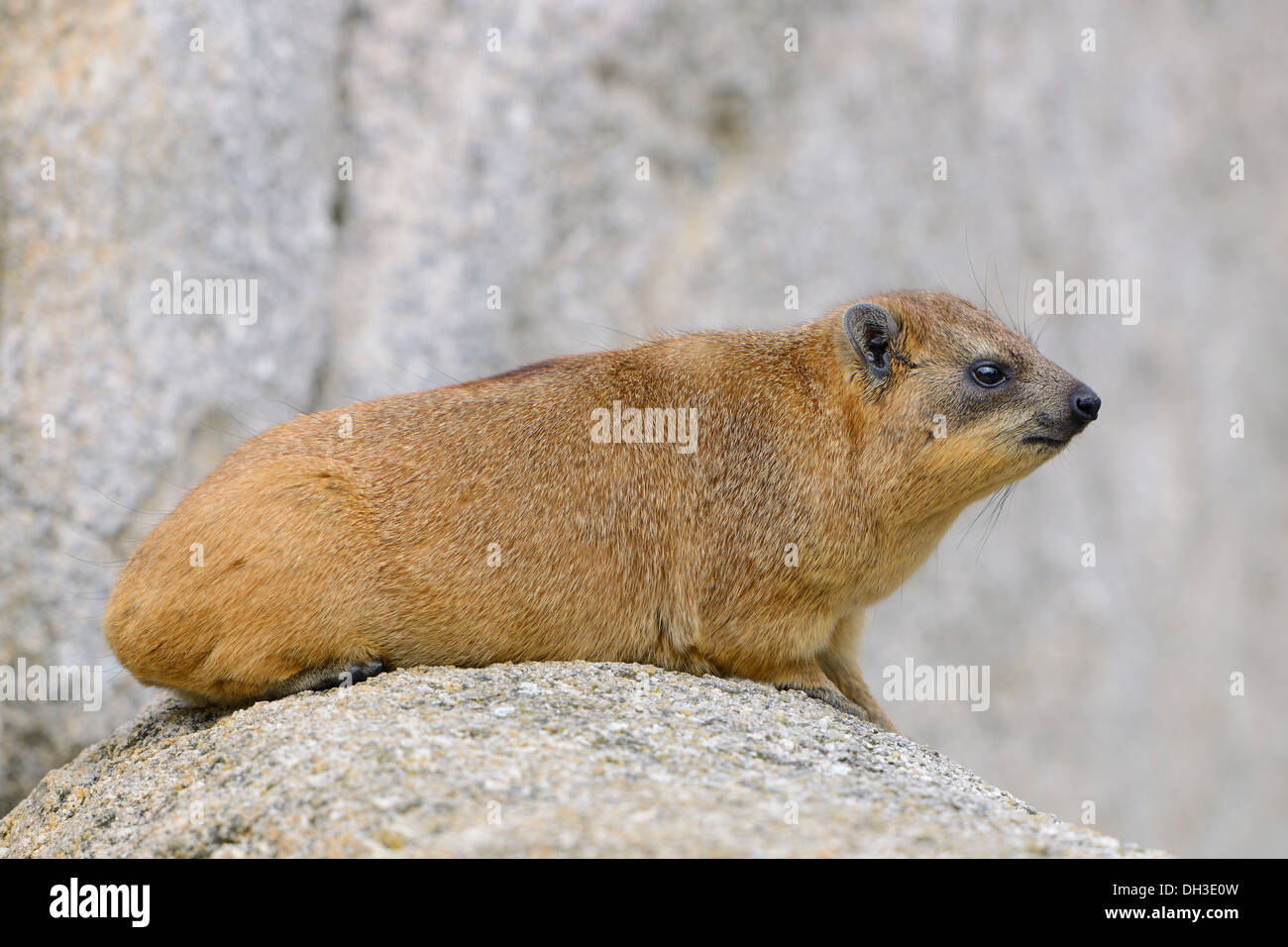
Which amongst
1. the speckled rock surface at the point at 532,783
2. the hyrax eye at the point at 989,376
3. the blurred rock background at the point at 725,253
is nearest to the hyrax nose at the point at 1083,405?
the hyrax eye at the point at 989,376

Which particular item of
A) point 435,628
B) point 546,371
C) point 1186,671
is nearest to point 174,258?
point 546,371

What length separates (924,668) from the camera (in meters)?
16.8

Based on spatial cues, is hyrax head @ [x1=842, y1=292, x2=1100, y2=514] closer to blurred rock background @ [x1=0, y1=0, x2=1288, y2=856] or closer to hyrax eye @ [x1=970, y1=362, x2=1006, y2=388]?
hyrax eye @ [x1=970, y1=362, x2=1006, y2=388]

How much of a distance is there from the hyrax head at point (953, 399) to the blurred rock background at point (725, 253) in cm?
494

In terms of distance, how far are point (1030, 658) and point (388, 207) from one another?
11100 millimetres

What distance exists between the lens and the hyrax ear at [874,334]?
788 centimetres

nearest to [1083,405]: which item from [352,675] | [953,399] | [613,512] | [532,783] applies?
[953,399]

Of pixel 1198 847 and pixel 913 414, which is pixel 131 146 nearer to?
pixel 913 414

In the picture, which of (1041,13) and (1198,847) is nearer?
(1041,13)

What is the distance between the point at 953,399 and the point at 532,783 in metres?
3.85

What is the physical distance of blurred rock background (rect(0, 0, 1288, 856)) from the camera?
36.8 feet

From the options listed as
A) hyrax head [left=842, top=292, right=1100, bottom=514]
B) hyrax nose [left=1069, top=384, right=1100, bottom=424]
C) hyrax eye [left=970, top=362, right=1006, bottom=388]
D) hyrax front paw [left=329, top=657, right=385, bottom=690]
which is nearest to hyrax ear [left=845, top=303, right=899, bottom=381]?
hyrax head [left=842, top=292, right=1100, bottom=514]

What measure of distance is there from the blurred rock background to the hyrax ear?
508 cm

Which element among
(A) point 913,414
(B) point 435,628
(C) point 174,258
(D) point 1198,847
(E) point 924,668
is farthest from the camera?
(D) point 1198,847
